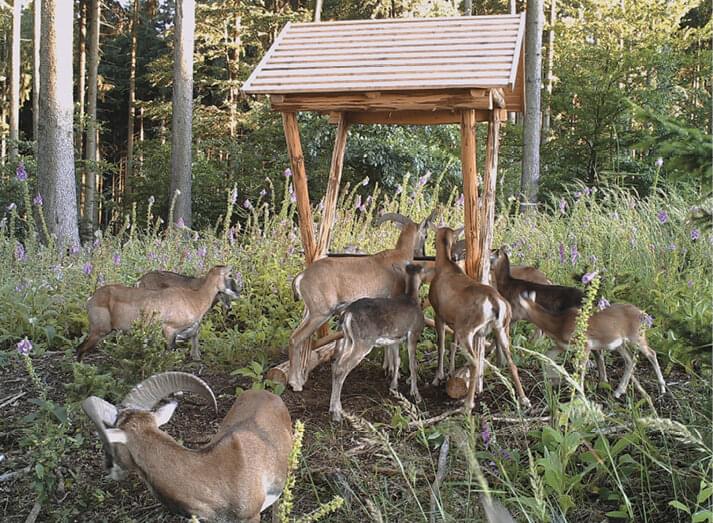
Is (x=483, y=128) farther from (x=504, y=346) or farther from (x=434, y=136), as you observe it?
(x=504, y=346)

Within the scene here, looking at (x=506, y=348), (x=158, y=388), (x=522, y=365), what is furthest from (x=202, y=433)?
(x=522, y=365)

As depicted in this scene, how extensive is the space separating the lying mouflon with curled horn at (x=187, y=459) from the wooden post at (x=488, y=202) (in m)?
2.53

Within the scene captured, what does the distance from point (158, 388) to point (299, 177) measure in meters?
2.78

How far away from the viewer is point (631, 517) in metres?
3.46

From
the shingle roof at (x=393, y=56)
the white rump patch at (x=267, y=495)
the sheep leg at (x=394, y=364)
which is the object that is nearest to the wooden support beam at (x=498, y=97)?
the shingle roof at (x=393, y=56)

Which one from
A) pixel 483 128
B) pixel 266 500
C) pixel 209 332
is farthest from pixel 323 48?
pixel 483 128

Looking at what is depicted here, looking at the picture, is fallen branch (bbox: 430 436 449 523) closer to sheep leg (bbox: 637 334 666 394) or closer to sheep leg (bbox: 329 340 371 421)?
sheep leg (bbox: 329 340 371 421)

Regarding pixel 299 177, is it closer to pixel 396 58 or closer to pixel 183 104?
pixel 396 58

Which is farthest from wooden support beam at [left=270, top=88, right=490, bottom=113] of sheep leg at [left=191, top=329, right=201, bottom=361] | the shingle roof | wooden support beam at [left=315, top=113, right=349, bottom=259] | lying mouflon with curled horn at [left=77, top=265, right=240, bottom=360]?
sheep leg at [left=191, top=329, right=201, bottom=361]

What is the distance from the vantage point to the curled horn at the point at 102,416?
3.20 m

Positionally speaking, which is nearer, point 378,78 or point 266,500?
point 266,500

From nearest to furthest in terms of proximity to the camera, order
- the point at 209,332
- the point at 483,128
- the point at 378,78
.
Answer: the point at 378,78 → the point at 209,332 → the point at 483,128

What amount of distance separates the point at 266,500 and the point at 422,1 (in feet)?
88.3

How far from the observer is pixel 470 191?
18.3ft
